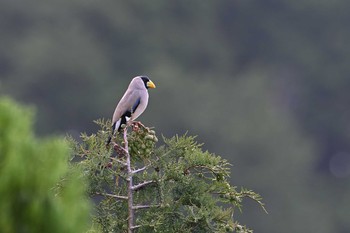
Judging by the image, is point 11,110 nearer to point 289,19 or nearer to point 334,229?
point 334,229

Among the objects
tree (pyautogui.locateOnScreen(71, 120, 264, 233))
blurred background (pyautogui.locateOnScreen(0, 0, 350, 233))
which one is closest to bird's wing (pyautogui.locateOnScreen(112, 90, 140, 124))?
tree (pyautogui.locateOnScreen(71, 120, 264, 233))

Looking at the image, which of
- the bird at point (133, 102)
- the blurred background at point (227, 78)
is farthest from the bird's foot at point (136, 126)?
the blurred background at point (227, 78)

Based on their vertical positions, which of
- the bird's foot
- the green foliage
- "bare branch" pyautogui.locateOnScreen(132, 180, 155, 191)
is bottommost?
the green foliage

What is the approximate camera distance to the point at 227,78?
114 ft

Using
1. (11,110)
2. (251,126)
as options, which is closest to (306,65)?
(251,126)

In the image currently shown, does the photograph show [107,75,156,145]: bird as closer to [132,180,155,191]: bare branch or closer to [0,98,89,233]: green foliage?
[132,180,155,191]: bare branch

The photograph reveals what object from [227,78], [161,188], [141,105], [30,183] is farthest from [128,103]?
[227,78]

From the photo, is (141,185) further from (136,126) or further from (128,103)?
(128,103)

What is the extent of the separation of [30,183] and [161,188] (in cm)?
196

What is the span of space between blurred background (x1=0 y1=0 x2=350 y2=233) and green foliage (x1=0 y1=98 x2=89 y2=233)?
22.4 metres

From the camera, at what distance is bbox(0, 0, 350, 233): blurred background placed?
95.4ft

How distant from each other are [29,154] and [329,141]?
102 feet

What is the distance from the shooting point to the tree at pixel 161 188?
517cm

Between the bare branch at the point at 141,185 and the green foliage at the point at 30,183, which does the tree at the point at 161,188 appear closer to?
the bare branch at the point at 141,185
